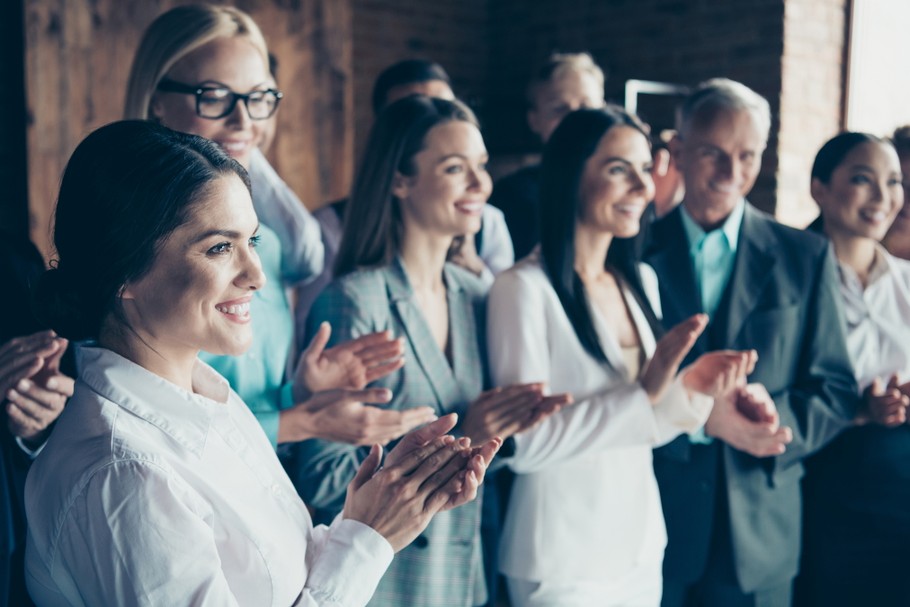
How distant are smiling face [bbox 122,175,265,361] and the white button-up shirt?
6.25 ft

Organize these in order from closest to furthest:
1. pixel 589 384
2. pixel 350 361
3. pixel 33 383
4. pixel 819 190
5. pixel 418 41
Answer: pixel 33 383 → pixel 350 361 → pixel 589 384 → pixel 819 190 → pixel 418 41

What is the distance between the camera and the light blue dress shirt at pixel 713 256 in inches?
97.2

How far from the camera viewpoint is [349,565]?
48.0 inches

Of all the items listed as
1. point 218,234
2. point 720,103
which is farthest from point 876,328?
point 218,234

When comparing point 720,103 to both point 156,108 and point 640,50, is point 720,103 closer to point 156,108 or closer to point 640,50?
point 156,108

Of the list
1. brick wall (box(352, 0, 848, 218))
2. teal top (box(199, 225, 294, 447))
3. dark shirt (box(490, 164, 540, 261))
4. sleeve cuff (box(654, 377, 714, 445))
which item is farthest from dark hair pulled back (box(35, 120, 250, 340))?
brick wall (box(352, 0, 848, 218))

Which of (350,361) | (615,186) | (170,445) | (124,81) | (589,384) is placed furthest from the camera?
(124,81)

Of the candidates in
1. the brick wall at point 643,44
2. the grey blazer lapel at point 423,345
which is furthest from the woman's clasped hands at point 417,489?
the brick wall at point 643,44

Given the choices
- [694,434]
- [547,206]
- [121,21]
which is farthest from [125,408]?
[121,21]

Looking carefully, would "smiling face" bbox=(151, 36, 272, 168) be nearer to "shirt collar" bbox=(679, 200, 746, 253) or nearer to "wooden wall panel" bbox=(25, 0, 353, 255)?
"shirt collar" bbox=(679, 200, 746, 253)

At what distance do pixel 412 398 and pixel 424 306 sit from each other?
0.25 meters

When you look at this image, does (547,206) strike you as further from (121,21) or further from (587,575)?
(121,21)

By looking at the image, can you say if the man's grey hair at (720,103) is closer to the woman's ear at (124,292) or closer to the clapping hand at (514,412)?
the clapping hand at (514,412)

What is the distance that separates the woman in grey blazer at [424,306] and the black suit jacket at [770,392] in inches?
23.6
